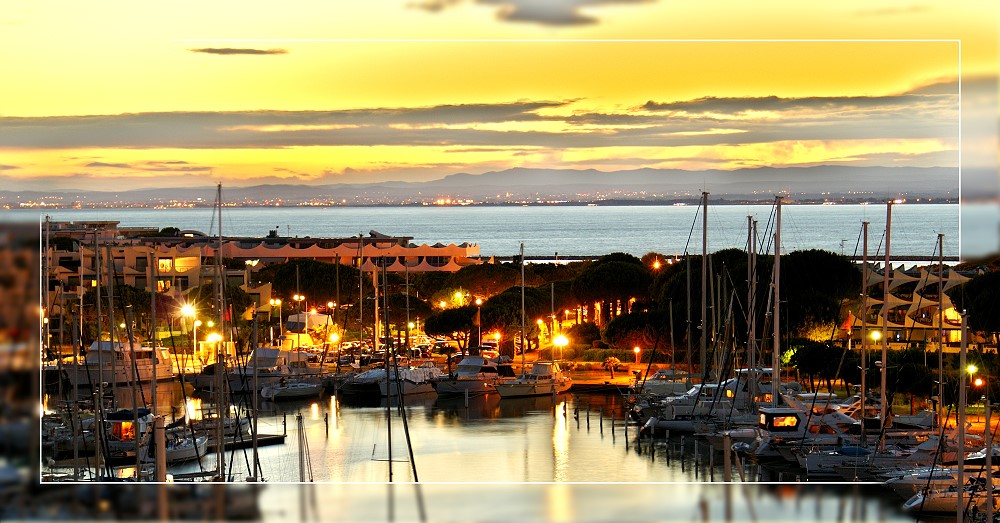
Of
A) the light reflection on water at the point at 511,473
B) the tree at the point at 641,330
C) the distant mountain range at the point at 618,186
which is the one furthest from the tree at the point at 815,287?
the distant mountain range at the point at 618,186

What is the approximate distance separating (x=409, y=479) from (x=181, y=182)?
8.62ft

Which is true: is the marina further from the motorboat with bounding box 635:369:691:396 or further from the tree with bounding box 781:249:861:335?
the tree with bounding box 781:249:861:335

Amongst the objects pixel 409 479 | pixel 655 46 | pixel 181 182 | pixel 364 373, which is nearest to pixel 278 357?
pixel 364 373

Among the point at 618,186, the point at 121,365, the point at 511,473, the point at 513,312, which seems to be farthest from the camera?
the point at 513,312

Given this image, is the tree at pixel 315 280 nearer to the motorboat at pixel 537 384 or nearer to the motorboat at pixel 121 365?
the motorboat at pixel 121 365

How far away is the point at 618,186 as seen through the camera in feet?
20.1

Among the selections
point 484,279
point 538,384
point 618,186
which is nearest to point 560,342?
point 538,384

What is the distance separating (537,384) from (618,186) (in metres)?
7.53

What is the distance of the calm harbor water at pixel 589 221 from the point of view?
665 cm

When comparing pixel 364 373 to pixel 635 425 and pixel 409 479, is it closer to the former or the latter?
pixel 635 425

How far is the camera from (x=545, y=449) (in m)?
9.76

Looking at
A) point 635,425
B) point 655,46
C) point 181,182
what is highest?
point 655,46

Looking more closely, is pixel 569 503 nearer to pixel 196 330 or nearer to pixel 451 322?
pixel 451 322

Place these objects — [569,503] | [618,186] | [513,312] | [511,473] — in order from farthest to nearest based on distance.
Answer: [513,312]
[511,473]
[618,186]
[569,503]
